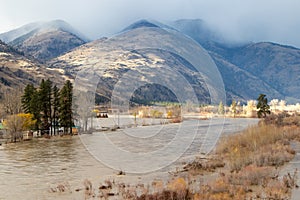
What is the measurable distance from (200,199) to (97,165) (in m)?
16.7

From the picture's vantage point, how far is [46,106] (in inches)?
2346

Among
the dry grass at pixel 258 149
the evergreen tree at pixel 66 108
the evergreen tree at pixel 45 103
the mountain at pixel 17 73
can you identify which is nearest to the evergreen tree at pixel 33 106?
the evergreen tree at pixel 45 103

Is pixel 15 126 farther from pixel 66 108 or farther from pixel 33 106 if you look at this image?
pixel 66 108

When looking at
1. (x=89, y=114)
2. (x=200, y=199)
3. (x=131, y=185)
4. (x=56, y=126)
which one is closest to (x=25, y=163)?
(x=131, y=185)

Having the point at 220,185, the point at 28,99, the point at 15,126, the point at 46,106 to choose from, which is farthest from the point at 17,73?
the point at 220,185

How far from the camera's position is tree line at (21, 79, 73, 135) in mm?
58688

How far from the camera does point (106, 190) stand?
18.0 meters

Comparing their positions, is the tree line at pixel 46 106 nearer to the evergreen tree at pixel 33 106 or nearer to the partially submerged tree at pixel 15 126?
the evergreen tree at pixel 33 106

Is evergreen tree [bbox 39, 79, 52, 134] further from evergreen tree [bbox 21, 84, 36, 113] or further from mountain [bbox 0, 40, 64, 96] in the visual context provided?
mountain [bbox 0, 40, 64, 96]

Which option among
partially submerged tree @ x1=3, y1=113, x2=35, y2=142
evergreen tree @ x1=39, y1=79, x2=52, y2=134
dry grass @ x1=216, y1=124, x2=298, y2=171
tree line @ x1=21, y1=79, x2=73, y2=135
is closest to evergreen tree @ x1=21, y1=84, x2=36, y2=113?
tree line @ x1=21, y1=79, x2=73, y2=135

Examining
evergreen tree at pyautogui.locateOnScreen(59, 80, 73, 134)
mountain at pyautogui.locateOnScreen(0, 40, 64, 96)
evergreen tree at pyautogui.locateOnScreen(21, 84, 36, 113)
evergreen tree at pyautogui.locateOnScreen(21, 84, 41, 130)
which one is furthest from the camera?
mountain at pyautogui.locateOnScreen(0, 40, 64, 96)

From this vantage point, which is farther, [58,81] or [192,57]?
[58,81]

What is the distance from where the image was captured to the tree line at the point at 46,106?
193ft

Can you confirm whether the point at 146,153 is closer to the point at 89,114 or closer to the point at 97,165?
→ the point at 97,165
